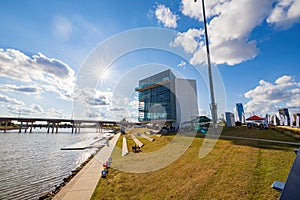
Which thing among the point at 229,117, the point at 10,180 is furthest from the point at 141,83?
the point at 10,180

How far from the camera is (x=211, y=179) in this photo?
5.59 metres

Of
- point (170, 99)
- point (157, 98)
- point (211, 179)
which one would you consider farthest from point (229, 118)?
point (211, 179)

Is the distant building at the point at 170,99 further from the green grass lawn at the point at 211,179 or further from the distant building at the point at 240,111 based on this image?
the green grass lawn at the point at 211,179

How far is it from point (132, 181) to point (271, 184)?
496 cm

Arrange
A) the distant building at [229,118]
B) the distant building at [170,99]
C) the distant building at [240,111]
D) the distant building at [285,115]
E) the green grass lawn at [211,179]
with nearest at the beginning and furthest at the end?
the green grass lawn at [211,179] → the distant building at [285,115] → the distant building at [229,118] → the distant building at [240,111] → the distant building at [170,99]

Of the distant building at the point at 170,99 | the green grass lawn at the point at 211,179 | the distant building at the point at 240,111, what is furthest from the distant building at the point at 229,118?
the green grass lawn at the point at 211,179

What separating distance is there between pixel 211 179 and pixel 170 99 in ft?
128

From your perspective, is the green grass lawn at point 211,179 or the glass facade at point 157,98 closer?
the green grass lawn at point 211,179

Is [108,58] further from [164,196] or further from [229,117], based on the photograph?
[229,117]

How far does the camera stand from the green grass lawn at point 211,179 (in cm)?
470

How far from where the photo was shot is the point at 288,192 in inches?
88.6

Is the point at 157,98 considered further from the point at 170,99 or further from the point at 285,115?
the point at 285,115

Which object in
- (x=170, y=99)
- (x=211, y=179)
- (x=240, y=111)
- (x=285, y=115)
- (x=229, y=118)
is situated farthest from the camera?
(x=170, y=99)

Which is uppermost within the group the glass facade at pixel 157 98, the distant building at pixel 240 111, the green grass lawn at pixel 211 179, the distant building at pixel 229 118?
the glass facade at pixel 157 98
